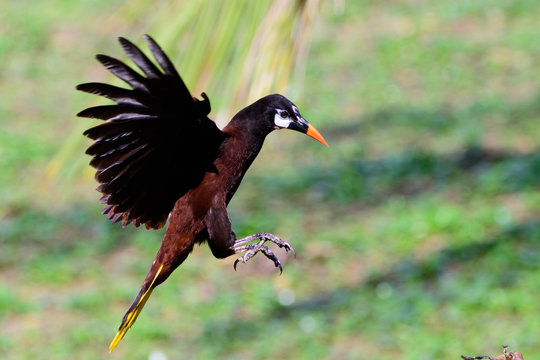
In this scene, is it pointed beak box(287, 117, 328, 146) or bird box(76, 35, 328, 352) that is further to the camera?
pointed beak box(287, 117, 328, 146)

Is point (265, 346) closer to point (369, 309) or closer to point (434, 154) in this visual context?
point (369, 309)

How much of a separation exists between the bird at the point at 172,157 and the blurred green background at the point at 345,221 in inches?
43.7

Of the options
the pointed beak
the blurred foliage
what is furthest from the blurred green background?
the pointed beak

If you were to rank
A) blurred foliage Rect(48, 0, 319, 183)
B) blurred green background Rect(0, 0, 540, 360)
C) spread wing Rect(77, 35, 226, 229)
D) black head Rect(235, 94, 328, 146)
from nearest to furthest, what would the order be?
spread wing Rect(77, 35, 226, 229)
black head Rect(235, 94, 328, 146)
blurred foliage Rect(48, 0, 319, 183)
blurred green background Rect(0, 0, 540, 360)

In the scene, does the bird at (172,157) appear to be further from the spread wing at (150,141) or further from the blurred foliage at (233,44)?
the blurred foliage at (233,44)

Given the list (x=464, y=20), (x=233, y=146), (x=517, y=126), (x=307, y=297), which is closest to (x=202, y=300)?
(x=307, y=297)

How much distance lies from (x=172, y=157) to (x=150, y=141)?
0.29 feet

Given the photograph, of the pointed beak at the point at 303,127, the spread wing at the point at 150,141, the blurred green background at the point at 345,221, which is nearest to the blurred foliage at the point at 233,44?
the pointed beak at the point at 303,127

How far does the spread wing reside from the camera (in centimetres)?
174

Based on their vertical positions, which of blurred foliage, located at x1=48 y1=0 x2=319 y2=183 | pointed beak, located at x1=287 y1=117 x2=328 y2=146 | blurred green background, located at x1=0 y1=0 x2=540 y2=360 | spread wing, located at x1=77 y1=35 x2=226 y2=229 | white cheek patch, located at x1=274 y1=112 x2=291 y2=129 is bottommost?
spread wing, located at x1=77 y1=35 x2=226 y2=229

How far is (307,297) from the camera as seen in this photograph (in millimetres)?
6070

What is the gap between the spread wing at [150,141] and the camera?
174 cm

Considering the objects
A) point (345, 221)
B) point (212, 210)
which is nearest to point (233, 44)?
point (212, 210)

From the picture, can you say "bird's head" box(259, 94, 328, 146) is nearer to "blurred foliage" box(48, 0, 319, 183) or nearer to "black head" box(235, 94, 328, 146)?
"black head" box(235, 94, 328, 146)
